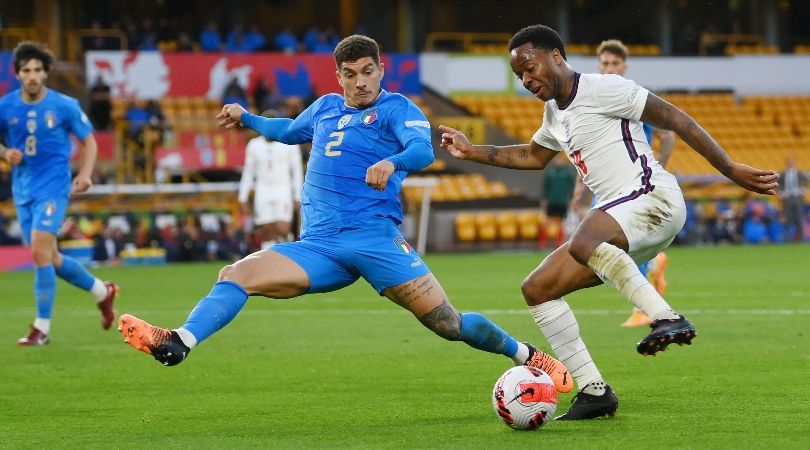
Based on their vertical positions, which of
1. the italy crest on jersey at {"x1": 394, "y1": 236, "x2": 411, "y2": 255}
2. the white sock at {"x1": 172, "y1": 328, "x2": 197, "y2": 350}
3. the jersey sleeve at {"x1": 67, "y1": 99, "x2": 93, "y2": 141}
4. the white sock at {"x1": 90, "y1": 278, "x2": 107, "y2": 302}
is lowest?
the white sock at {"x1": 90, "y1": 278, "x2": 107, "y2": 302}

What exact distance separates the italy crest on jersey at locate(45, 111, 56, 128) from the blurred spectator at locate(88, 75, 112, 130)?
1929 centimetres

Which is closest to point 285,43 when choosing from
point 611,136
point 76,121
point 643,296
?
point 76,121

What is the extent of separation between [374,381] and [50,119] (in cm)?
446

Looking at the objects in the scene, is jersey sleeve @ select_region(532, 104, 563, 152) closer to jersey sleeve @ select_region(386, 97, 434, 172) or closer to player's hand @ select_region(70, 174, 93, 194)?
jersey sleeve @ select_region(386, 97, 434, 172)

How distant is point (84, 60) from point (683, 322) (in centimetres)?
2960

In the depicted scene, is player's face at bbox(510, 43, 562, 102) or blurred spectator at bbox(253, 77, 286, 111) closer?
player's face at bbox(510, 43, 562, 102)

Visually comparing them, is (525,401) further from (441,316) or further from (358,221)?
(358,221)

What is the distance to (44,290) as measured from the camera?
461 inches

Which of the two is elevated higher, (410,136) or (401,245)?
(410,136)

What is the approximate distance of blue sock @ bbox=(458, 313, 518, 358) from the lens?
24.7 feet

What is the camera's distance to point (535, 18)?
4328cm

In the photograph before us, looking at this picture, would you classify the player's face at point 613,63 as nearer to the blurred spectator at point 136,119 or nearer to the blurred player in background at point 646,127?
the blurred player in background at point 646,127

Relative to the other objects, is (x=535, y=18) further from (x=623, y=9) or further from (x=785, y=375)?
(x=785, y=375)

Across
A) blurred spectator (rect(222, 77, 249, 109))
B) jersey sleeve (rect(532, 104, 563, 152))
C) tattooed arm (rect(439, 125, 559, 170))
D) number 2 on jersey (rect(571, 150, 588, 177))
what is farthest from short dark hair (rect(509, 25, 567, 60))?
blurred spectator (rect(222, 77, 249, 109))
